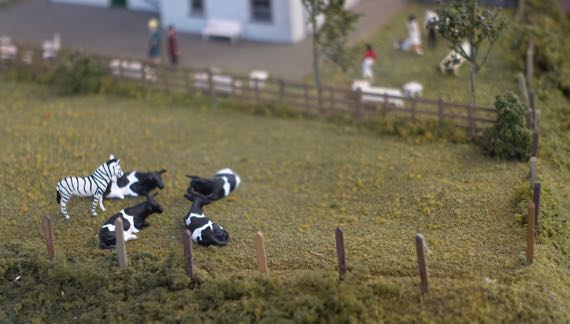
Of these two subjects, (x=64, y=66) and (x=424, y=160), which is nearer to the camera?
(x=424, y=160)

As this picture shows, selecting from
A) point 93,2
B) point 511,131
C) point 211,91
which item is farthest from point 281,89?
point 93,2

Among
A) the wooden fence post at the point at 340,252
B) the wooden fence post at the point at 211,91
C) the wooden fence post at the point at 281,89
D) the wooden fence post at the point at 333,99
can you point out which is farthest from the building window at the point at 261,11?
the wooden fence post at the point at 340,252

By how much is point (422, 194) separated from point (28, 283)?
9358mm

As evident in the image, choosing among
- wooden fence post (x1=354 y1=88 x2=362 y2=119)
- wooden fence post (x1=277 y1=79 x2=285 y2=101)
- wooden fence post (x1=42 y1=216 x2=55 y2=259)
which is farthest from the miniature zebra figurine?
wooden fence post (x1=354 y1=88 x2=362 y2=119)

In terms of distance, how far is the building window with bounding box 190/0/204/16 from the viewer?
101ft

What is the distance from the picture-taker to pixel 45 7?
35.7m

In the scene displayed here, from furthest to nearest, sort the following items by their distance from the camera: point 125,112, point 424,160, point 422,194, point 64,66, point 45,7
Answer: point 45,7 → point 64,66 → point 125,112 → point 424,160 → point 422,194

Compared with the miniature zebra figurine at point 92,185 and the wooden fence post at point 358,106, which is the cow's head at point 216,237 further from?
the wooden fence post at point 358,106

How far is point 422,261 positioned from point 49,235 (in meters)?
7.92

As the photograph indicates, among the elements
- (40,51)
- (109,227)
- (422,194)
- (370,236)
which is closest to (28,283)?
(109,227)

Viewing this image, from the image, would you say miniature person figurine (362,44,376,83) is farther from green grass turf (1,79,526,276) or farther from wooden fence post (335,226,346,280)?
wooden fence post (335,226,346,280)

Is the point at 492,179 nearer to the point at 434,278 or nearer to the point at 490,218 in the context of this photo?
the point at 490,218

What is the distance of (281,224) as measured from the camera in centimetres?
1809

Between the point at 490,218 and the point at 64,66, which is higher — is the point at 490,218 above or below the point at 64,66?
below
